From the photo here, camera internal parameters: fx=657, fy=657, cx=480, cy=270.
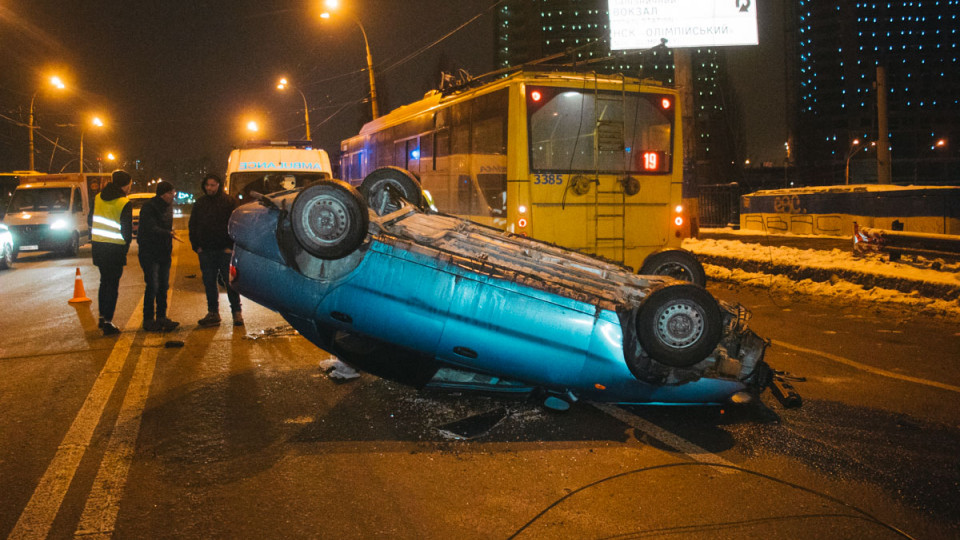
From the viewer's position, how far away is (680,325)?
4.18 metres

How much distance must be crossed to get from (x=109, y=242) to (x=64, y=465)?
4.53 meters

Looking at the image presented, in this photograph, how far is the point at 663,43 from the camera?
12344mm

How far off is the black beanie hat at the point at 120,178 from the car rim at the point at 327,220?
464cm

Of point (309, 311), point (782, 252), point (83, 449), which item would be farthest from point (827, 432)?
point (782, 252)

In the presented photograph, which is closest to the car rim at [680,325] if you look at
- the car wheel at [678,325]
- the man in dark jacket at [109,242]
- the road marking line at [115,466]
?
the car wheel at [678,325]

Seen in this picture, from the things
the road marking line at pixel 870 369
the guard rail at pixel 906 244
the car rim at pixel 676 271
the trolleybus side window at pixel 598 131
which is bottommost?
the road marking line at pixel 870 369

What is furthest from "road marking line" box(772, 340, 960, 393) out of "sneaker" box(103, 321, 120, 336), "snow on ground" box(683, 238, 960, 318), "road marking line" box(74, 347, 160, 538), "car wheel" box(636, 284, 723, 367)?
"sneaker" box(103, 321, 120, 336)

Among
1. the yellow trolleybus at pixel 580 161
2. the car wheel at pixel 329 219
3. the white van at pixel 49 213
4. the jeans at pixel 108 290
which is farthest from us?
the white van at pixel 49 213

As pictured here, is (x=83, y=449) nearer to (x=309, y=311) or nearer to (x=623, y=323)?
(x=309, y=311)

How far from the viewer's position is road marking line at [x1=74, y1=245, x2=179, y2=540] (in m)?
3.15

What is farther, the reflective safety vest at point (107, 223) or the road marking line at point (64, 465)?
the reflective safety vest at point (107, 223)

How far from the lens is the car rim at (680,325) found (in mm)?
4168

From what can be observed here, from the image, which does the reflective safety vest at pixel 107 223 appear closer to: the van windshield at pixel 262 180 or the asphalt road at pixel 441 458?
the asphalt road at pixel 441 458

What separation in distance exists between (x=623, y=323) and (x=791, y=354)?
317 cm
